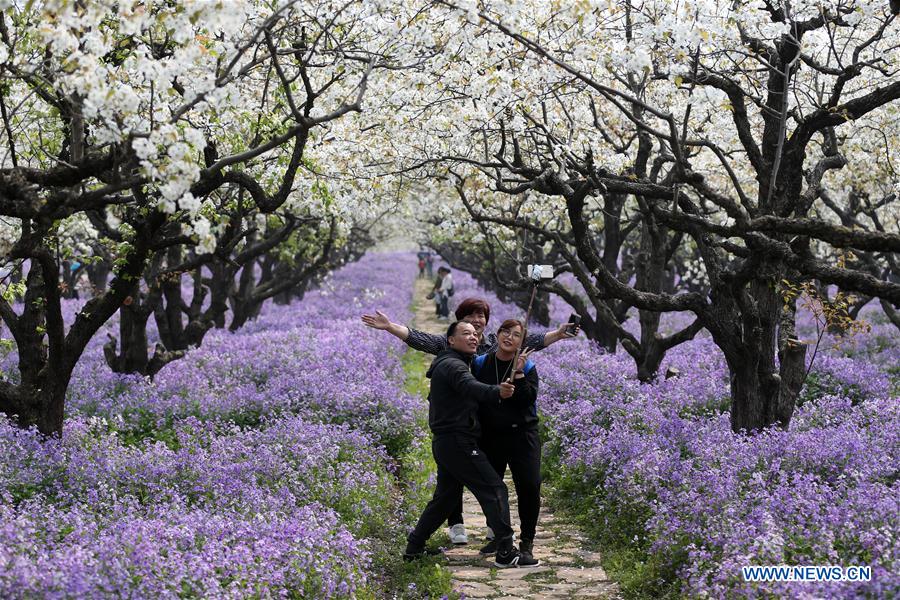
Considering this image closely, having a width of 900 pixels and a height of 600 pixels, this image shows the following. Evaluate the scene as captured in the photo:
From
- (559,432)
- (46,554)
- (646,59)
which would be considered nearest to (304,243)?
(559,432)

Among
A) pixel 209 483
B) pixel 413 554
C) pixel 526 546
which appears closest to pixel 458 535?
pixel 413 554

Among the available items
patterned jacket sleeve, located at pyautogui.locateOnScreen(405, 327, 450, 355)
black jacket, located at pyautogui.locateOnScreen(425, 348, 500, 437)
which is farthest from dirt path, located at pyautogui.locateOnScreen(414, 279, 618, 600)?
patterned jacket sleeve, located at pyautogui.locateOnScreen(405, 327, 450, 355)

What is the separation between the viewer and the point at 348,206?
57.9 feet

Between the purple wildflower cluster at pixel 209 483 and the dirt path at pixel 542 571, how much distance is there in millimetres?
895

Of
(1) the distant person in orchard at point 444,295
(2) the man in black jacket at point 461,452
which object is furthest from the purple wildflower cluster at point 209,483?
(1) the distant person in orchard at point 444,295

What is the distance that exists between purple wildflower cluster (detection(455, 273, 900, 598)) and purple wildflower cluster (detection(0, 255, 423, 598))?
2508 mm

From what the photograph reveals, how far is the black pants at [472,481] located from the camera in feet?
29.5

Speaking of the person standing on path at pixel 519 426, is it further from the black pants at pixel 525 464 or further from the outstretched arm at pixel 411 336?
the outstretched arm at pixel 411 336

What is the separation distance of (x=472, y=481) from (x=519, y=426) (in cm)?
73

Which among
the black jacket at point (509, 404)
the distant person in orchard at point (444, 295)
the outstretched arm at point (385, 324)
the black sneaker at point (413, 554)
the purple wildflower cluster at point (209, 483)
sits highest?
the distant person in orchard at point (444, 295)

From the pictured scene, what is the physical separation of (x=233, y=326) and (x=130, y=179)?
18653mm

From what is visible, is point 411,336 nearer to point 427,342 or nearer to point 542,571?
point 427,342

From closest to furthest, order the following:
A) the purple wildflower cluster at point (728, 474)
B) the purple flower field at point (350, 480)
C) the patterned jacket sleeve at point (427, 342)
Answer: the purple flower field at point (350, 480)
the purple wildflower cluster at point (728, 474)
the patterned jacket sleeve at point (427, 342)

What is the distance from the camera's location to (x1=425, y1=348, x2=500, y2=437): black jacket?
8.79 metres
